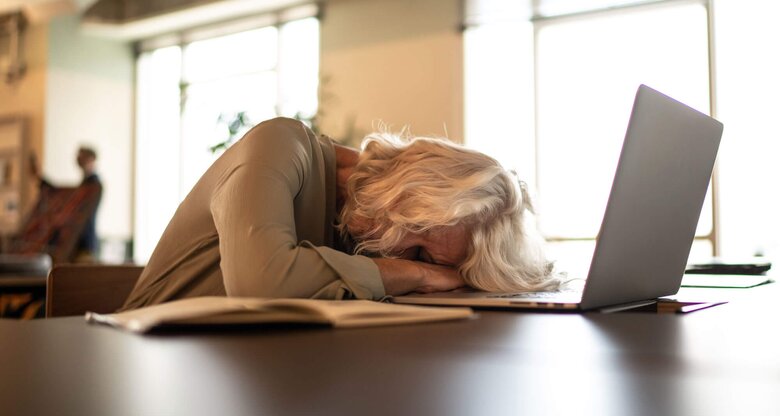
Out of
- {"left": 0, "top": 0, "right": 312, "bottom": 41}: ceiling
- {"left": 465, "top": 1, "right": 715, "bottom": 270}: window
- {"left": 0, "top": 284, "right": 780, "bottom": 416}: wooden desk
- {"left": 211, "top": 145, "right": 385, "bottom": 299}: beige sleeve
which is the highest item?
{"left": 0, "top": 0, "right": 312, "bottom": 41}: ceiling

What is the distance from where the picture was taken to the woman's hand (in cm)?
117

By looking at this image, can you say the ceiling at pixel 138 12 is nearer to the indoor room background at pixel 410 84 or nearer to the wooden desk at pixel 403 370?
the indoor room background at pixel 410 84

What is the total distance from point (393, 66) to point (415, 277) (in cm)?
534

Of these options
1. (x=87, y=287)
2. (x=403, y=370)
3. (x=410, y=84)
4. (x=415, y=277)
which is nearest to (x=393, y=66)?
(x=410, y=84)

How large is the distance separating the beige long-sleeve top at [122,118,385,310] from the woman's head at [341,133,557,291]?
113 mm

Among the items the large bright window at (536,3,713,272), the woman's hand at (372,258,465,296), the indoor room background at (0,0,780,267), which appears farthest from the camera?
the large bright window at (536,3,713,272)

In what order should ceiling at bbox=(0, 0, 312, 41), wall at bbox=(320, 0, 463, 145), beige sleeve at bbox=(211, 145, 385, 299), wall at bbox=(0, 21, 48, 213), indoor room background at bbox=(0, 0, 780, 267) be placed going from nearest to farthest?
1. beige sleeve at bbox=(211, 145, 385, 299)
2. indoor room background at bbox=(0, 0, 780, 267)
3. wall at bbox=(320, 0, 463, 145)
4. ceiling at bbox=(0, 0, 312, 41)
5. wall at bbox=(0, 21, 48, 213)

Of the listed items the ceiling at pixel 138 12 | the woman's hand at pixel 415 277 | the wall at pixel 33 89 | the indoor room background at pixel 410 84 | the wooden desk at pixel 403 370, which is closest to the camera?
the wooden desk at pixel 403 370

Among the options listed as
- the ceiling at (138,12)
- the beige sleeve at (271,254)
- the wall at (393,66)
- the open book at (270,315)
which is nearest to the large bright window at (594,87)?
the wall at (393,66)

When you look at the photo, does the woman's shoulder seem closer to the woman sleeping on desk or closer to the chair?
the woman sleeping on desk

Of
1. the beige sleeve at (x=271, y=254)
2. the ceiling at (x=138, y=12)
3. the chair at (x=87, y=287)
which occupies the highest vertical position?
the ceiling at (x=138, y=12)

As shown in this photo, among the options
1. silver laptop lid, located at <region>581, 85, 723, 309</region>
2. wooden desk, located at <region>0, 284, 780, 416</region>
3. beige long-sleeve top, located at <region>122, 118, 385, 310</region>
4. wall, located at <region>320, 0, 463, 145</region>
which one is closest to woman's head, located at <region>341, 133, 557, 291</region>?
beige long-sleeve top, located at <region>122, 118, 385, 310</region>

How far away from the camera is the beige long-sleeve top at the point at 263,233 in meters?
1.08

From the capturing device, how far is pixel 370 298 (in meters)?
1.10
